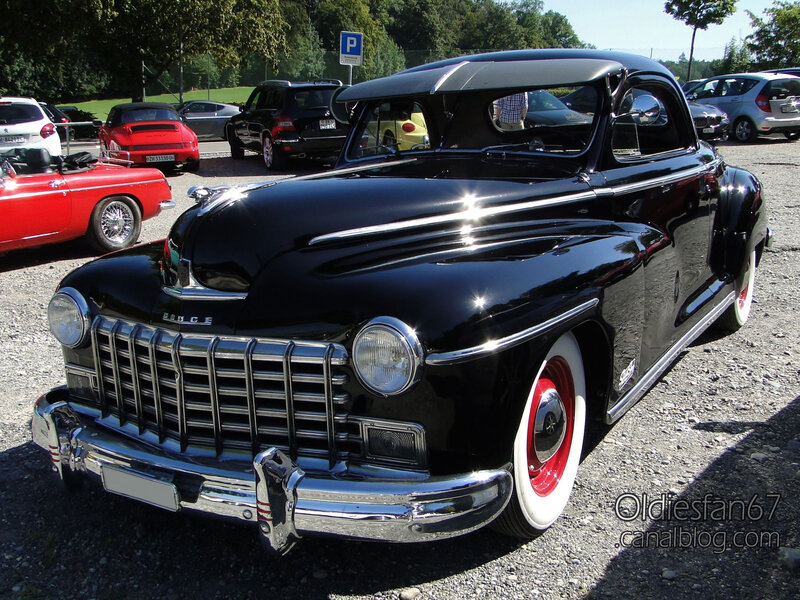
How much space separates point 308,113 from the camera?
13.7m

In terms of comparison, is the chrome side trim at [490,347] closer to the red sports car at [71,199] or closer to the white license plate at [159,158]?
the red sports car at [71,199]

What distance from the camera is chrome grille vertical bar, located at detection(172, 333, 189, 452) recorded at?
8.25 feet

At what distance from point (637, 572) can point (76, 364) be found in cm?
232

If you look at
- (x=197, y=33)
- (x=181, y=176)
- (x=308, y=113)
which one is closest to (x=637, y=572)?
(x=308, y=113)

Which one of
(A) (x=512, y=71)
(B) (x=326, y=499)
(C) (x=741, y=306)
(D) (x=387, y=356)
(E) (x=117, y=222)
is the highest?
(A) (x=512, y=71)

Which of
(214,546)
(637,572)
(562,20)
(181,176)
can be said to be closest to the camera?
(637,572)

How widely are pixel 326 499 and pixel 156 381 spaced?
2.64 ft

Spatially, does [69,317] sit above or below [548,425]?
above

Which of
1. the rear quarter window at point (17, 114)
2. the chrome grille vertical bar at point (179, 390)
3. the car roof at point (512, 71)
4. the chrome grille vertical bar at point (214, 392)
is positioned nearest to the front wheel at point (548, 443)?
the chrome grille vertical bar at point (214, 392)

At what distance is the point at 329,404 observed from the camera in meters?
2.36

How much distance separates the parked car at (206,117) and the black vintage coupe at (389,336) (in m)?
21.6

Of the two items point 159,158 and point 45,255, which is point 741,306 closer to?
point 45,255

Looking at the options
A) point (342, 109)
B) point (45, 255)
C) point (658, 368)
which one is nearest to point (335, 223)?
point (658, 368)

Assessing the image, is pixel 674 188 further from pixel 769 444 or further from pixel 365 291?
pixel 365 291
